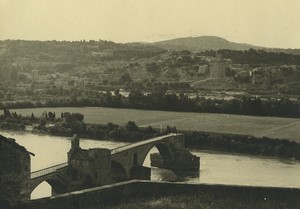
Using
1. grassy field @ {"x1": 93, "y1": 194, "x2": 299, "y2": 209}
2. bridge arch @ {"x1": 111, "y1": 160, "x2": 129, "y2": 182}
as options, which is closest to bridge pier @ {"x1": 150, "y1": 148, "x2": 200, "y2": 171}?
bridge arch @ {"x1": 111, "y1": 160, "x2": 129, "y2": 182}

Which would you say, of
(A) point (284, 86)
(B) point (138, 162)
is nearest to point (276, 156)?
(B) point (138, 162)

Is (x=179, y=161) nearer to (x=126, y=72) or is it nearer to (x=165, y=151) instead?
(x=165, y=151)

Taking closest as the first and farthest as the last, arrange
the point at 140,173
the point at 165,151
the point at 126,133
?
the point at 140,173
the point at 165,151
the point at 126,133

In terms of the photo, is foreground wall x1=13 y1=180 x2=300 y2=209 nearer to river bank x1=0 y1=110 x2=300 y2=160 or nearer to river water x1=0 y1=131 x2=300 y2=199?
river water x1=0 y1=131 x2=300 y2=199

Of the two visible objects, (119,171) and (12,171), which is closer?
(12,171)

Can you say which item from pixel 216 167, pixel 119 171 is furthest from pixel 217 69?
pixel 119 171

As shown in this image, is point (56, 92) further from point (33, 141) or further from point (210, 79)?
point (210, 79)
